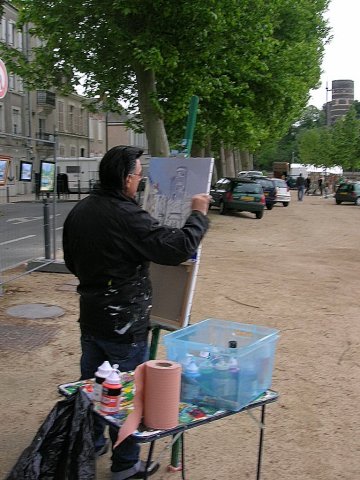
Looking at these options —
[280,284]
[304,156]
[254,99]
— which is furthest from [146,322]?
[304,156]

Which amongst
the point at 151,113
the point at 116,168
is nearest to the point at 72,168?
the point at 151,113

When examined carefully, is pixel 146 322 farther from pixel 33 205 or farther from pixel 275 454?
pixel 33 205

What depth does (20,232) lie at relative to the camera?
33.9ft

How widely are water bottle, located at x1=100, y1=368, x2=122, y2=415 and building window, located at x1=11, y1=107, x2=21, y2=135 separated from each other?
140 ft

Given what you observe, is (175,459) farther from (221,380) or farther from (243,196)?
(243,196)

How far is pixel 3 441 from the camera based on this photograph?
3799 mm

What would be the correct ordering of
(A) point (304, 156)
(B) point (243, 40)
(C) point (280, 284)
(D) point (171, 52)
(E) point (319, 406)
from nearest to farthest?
(E) point (319, 406), (C) point (280, 284), (D) point (171, 52), (B) point (243, 40), (A) point (304, 156)

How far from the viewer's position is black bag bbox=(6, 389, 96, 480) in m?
2.52

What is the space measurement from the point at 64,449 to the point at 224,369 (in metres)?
0.81

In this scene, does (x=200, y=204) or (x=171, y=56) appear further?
(x=171, y=56)

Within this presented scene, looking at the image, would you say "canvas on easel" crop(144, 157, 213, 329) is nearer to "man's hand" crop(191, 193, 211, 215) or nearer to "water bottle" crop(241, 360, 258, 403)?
"man's hand" crop(191, 193, 211, 215)

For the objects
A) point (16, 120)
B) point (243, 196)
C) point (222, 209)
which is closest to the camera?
point (243, 196)

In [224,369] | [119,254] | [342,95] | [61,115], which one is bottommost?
[224,369]

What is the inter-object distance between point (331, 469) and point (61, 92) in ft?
53.0
